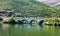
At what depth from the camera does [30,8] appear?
148 m

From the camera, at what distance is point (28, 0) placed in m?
161

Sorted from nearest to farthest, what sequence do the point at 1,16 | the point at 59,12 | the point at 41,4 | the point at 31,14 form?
the point at 1,16, the point at 31,14, the point at 59,12, the point at 41,4

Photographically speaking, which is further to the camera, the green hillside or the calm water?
the green hillside

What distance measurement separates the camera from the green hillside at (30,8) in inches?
5399

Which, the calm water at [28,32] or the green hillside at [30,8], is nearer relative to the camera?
the calm water at [28,32]

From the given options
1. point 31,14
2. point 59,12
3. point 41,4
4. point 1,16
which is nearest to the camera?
point 1,16

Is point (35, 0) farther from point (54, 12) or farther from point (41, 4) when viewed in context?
point (54, 12)

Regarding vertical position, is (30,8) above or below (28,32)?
below

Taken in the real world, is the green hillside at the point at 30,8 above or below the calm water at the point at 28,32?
below

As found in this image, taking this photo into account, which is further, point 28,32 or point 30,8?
point 30,8

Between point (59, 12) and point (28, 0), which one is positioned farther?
point (28, 0)

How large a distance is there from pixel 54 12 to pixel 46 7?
29.6 ft

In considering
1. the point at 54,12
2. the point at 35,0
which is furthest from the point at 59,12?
the point at 35,0

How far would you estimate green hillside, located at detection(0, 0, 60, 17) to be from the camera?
137 metres
